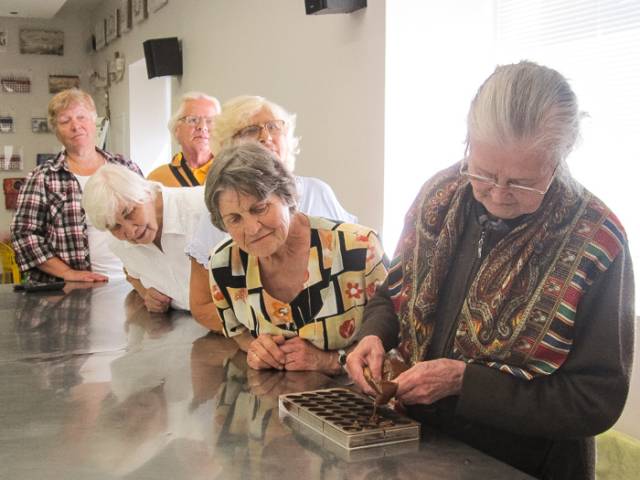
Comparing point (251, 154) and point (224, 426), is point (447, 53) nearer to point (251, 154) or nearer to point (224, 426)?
point (251, 154)

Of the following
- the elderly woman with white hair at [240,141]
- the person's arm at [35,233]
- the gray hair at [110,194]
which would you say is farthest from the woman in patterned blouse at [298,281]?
the person's arm at [35,233]

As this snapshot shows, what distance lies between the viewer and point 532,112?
1.39m

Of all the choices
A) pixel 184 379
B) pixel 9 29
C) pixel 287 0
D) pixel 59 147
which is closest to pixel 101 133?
pixel 59 147

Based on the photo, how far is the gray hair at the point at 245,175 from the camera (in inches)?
75.0

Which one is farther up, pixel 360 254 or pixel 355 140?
pixel 355 140

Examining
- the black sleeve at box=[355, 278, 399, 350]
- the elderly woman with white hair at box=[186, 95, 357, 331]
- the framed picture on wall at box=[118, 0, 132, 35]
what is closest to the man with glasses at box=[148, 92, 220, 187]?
the elderly woman with white hair at box=[186, 95, 357, 331]

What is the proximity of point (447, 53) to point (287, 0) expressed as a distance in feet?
4.18

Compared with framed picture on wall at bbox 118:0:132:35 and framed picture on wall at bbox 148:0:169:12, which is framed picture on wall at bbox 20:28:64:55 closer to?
framed picture on wall at bbox 118:0:132:35

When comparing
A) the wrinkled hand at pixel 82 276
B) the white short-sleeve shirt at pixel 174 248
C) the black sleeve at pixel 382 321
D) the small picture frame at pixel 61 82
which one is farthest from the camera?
the small picture frame at pixel 61 82

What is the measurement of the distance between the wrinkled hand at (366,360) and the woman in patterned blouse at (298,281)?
11.7 inches

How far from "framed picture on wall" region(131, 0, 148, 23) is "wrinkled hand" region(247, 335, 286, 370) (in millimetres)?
6128

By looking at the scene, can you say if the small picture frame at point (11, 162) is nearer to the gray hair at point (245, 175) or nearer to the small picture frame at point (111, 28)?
the small picture frame at point (111, 28)

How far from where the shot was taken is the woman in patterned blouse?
2.00 metres

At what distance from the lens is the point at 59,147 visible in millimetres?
9578
